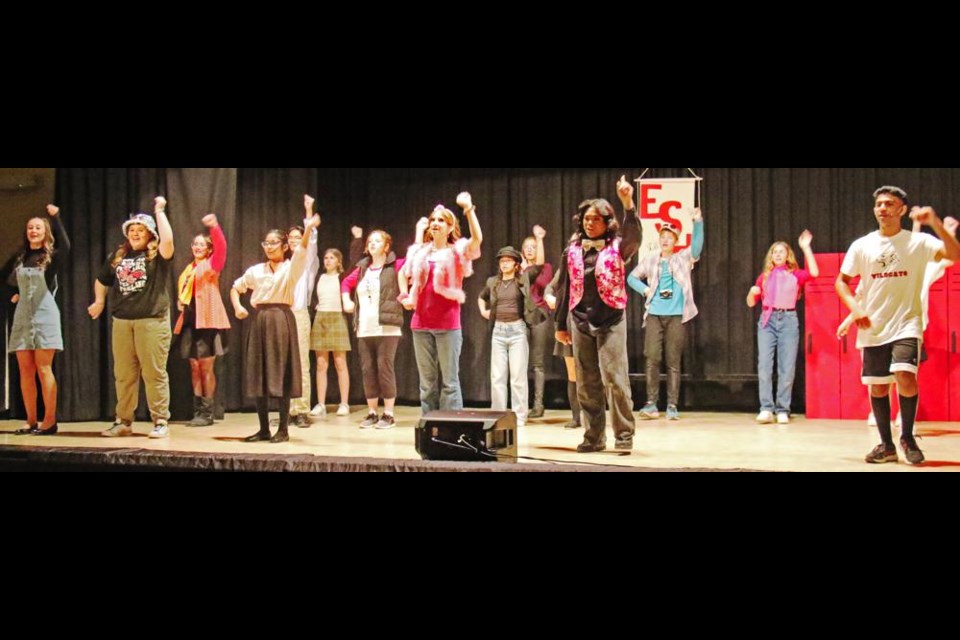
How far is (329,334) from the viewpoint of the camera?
24.6 feet

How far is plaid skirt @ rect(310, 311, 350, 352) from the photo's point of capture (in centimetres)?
748

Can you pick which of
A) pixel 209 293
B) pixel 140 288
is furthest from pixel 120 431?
pixel 209 293

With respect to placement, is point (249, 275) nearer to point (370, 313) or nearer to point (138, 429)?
point (370, 313)

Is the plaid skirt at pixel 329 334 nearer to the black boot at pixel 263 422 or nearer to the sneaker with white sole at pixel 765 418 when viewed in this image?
the black boot at pixel 263 422

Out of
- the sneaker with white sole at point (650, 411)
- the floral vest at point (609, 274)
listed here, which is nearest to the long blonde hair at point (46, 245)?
the floral vest at point (609, 274)

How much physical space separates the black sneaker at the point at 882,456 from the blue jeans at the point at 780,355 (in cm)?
207

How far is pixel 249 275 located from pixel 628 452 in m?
2.72

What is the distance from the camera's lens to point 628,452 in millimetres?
5258

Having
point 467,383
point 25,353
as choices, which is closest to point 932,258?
point 467,383

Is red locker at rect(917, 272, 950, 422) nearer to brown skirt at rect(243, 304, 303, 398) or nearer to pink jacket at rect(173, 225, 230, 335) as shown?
brown skirt at rect(243, 304, 303, 398)

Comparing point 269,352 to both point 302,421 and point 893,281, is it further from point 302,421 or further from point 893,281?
point 893,281

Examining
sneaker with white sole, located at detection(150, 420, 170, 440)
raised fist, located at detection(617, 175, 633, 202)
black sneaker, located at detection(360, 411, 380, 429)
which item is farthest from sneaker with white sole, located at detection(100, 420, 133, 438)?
raised fist, located at detection(617, 175, 633, 202)

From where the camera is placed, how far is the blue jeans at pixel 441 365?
6047mm

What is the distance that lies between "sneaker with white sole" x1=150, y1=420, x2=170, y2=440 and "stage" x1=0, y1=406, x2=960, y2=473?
68mm
